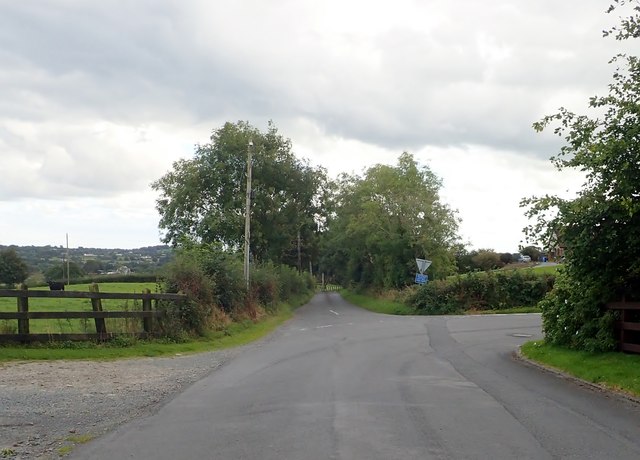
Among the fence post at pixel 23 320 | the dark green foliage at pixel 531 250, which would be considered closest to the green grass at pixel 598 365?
the dark green foliage at pixel 531 250

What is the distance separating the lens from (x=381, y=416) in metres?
9.00

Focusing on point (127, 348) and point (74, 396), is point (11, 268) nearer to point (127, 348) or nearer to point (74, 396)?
point (127, 348)

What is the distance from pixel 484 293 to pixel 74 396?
37.4m

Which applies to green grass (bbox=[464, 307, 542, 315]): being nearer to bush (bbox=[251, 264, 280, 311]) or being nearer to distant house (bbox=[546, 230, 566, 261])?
bush (bbox=[251, 264, 280, 311])

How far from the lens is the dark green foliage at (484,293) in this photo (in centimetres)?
4456

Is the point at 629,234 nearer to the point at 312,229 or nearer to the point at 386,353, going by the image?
the point at 386,353

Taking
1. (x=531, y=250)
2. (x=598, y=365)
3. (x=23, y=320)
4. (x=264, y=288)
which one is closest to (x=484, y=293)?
(x=264, y=288)

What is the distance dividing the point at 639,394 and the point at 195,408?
7.19 metres

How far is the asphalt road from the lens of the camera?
23.7 ft

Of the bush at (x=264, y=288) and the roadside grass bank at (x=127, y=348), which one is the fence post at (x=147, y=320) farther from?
the bush at (x=264, y=288)

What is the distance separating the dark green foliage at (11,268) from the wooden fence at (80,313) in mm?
35530

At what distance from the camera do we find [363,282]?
234 feet

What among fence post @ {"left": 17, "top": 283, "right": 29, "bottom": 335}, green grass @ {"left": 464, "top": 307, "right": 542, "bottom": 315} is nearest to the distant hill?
green grass @ {"left": 464, "top": 307, "right": 542, "bottom": 315}

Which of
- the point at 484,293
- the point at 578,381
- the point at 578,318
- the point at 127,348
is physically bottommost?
the point at 484,293
